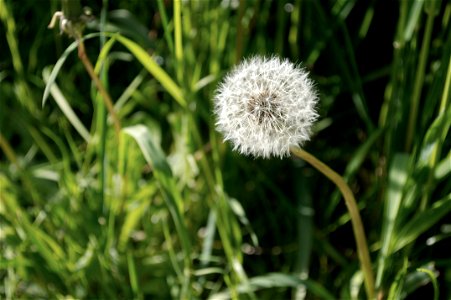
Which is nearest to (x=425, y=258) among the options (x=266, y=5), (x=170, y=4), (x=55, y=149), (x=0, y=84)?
(x=266, y=5)

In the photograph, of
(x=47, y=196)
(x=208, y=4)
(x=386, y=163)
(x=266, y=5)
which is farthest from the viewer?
(x=47, y=196)

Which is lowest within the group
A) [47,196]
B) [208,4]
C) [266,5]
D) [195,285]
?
[195,285]

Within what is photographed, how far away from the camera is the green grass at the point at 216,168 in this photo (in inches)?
49.7

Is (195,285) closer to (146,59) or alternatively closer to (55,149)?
(146,59)

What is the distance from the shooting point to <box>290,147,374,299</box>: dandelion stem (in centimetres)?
95

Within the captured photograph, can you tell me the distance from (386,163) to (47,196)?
93 cm

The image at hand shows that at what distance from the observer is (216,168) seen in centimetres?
141

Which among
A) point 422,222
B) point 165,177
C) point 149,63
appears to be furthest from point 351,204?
point 149,63

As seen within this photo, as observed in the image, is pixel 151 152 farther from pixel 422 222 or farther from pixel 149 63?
pixel 422 222

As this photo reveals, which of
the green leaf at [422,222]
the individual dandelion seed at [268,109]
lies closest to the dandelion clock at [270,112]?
the individual dandelion seed at [268,109]

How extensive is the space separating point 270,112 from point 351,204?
228 mm

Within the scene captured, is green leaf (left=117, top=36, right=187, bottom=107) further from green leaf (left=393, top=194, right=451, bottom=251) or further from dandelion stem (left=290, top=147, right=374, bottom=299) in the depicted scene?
green leaf (left=393, top=194, right=451, bottom=251)

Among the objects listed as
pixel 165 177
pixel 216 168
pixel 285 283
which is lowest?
pixel 285 283

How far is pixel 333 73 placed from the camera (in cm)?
171
